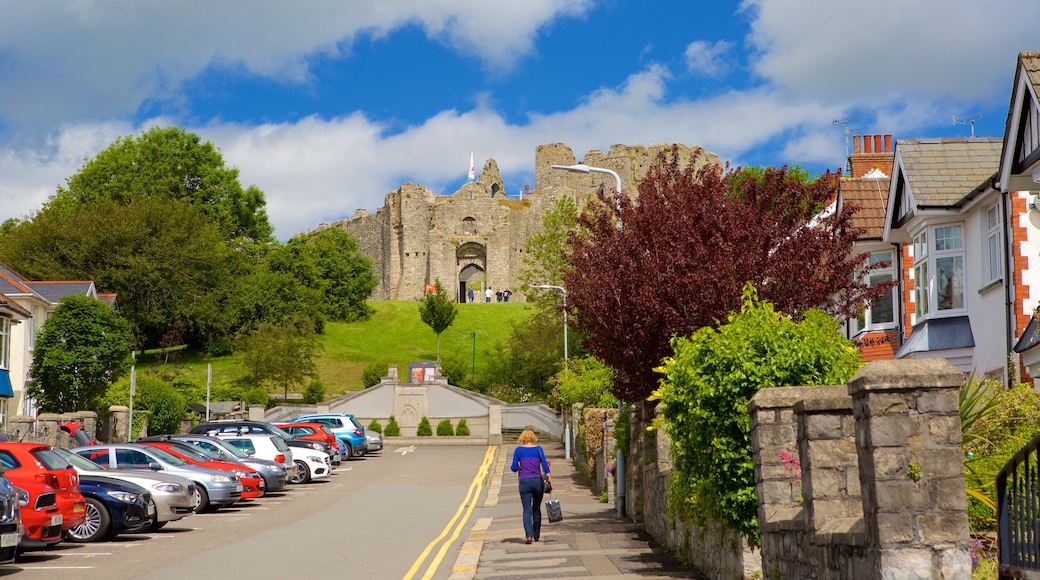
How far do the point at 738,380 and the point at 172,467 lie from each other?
1461cm

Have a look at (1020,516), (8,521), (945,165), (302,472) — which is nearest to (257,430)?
(302,472)

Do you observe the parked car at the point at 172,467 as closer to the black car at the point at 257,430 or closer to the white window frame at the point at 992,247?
the black car at the point at 257,430

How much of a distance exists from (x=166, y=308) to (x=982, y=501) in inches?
2508

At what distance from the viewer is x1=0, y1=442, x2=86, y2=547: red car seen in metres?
14.4

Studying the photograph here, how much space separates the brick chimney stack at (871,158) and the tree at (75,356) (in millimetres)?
27423

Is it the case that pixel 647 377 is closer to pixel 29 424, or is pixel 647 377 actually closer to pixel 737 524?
pixel 737 524

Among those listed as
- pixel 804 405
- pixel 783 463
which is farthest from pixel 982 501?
pixel 804 405

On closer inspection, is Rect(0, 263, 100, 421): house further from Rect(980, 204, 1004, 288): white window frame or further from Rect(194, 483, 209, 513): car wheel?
Rect(980, 204, 1004, 288): white window frame

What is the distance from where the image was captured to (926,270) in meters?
21.6

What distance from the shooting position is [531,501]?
16.0m

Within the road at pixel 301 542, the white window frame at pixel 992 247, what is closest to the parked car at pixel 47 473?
the road at pixel 301 542

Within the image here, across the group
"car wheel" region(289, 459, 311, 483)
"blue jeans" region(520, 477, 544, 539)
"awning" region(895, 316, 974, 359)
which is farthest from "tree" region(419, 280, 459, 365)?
"blue jeans" region(520, 477, 544, 539)

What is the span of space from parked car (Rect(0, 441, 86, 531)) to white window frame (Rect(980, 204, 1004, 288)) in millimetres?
14880

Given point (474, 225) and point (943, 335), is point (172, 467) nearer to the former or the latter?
point (943, 335)
